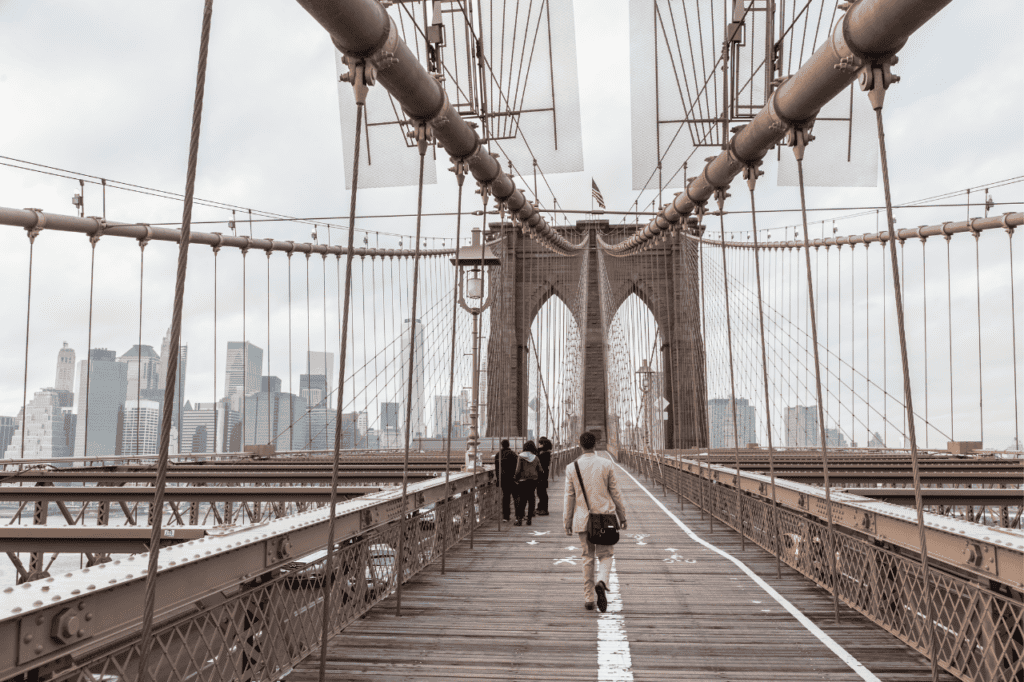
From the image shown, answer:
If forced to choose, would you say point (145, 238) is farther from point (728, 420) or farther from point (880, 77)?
point (728, 420)

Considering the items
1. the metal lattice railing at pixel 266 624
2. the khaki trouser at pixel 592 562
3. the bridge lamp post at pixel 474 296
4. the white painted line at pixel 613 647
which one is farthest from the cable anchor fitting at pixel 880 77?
the bridge lamp post at pixel 474 296

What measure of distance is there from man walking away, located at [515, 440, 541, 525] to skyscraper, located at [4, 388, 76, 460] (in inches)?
429

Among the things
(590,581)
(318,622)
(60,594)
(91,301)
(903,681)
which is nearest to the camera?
(60,594)

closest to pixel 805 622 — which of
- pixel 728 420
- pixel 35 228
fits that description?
pixel 35 228

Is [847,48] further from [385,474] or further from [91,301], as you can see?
[91,301]

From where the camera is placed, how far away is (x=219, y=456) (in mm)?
16594

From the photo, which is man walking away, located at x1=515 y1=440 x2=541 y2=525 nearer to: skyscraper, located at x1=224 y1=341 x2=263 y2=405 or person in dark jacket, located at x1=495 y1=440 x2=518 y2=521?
person in dark jacket, located at x1=495 y1=440 x2=518 y2=521

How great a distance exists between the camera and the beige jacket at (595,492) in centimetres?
589

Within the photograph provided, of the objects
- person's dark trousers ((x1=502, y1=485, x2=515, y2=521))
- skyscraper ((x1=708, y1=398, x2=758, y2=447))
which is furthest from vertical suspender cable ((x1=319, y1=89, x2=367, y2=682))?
skyscraper ((x1=708, y1=398, x2=758, y2=447))

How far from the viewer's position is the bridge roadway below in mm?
4230

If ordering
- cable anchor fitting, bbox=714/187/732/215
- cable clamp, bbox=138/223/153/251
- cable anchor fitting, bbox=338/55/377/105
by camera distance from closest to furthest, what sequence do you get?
cable anchor fitting, bbox=338/55/377/105
cable anchor fitting, bbox=714/187/732/215
cable clamp, bbox=138/223/153/251

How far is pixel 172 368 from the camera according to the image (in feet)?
7.06

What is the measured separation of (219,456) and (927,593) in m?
15.6

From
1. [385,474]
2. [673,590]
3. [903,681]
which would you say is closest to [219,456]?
[385,474]
